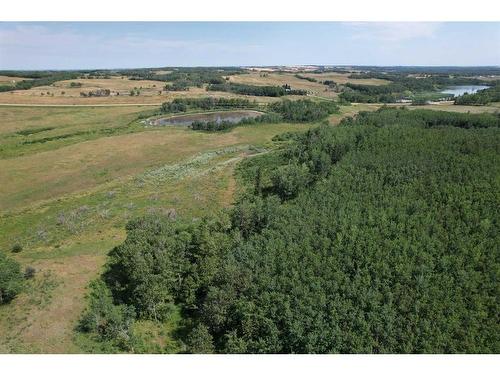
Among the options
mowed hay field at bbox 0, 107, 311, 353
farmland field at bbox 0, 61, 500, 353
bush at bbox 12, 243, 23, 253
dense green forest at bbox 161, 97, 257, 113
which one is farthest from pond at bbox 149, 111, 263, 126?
bush at bbox 12, 243, 23, 253

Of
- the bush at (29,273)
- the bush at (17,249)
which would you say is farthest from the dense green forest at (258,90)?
the bush at (29,273)

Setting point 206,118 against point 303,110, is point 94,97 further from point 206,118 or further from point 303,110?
point 303,110

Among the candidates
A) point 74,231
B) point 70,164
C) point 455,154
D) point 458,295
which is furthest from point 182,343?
point 70,164

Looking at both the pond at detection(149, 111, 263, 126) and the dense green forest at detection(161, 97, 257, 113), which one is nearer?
the pond at detection(149, 111, 263, 126)

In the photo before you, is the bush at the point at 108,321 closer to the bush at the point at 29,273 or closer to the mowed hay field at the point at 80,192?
the mowed hay field at the point at 80,192

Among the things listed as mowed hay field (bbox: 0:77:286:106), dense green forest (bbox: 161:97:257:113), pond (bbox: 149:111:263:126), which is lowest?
pond (bbox: 149:111:263:126)

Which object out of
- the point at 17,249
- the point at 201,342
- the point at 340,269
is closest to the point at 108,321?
the point at 201,342

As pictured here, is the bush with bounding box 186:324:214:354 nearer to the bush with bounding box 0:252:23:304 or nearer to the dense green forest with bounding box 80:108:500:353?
the dense green forest with bounding box 80:108:500:353

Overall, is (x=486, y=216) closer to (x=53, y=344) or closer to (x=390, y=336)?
(x=390, y=336)
